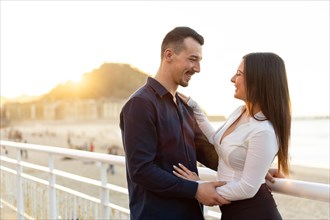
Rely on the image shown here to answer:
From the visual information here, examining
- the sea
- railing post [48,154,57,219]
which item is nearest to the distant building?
the sea

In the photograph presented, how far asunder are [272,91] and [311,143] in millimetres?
49711

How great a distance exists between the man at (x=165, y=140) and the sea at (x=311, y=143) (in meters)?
27.1

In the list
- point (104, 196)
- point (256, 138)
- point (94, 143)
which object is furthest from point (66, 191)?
point (94, 143)

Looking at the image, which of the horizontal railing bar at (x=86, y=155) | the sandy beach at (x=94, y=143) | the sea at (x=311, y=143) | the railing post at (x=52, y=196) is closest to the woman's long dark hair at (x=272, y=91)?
the horizontal railing bar at (x=86, y=155)

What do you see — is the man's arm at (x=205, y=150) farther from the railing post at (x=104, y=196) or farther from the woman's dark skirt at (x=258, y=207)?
the railing post at (x=104, y=196)

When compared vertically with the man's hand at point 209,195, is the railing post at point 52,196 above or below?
below

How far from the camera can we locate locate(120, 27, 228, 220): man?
1.81 metres

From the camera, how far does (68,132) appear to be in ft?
240

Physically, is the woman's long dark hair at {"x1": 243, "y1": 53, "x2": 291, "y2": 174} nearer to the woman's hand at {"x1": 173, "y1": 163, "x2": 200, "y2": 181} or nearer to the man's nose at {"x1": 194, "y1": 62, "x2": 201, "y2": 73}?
the man's nose at {"x1": 194, "y1": 62, "x2": 201, "y2": 73}

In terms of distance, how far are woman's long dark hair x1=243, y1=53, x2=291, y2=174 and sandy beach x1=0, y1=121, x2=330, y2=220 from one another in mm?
17400

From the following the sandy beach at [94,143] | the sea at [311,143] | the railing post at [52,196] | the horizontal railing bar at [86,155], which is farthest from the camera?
the sea at [311,143]

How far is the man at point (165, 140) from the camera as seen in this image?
181cm

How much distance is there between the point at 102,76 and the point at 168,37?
83.9 m

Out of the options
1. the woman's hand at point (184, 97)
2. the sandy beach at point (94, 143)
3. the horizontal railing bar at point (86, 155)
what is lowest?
the sandy beach at point (94, 143)
